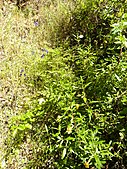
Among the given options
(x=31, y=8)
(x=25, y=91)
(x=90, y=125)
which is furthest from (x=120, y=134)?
(x=31, y=8)

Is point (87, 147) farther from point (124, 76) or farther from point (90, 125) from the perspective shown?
point (124, 76)

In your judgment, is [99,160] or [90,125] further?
[90,125]

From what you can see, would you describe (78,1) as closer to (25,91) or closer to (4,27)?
(4,27)

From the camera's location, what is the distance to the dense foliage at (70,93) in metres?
2.12

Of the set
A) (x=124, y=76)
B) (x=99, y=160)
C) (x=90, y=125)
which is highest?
(x=124, y=76)

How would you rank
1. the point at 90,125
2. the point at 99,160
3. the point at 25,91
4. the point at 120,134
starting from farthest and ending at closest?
1. the point at 25,91
2. the point at 90,125
3. the point at 120,134
4. the point at 99,160

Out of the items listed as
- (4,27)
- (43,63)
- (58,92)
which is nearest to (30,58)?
(43,63)

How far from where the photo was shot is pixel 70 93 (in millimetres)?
2344

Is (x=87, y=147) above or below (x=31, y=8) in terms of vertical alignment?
below

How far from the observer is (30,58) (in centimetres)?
323

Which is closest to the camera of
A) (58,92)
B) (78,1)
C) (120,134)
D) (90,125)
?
(120,134)

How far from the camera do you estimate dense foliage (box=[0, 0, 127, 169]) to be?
212 cm

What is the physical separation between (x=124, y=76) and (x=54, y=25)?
5.77 feet

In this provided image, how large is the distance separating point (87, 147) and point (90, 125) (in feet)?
0.84
